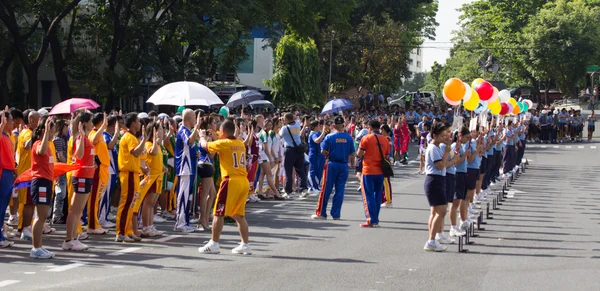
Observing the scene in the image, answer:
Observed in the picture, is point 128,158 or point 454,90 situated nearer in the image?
point 128,158

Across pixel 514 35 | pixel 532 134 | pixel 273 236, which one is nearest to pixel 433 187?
pixel 273 236

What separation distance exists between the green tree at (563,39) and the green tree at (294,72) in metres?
23.3

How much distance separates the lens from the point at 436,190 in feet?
41.2

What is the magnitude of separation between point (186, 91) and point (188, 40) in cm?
1701

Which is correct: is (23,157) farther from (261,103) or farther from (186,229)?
(261,103)

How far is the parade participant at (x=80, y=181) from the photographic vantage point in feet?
39.0

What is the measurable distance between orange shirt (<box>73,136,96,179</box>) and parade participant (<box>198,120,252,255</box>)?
5.24 ft

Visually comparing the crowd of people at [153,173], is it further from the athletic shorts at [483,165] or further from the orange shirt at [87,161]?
the athletic shorts at [483,165]

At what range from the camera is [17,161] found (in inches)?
533

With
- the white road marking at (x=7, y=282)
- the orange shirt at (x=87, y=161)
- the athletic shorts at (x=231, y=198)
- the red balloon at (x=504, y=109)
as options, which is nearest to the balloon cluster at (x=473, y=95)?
the red balloon at (x=504, y=109)

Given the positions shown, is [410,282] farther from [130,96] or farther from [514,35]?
[514,35]

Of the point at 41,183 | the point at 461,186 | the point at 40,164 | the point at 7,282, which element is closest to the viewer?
the point at 7,282

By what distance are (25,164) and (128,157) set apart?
1.60 metres

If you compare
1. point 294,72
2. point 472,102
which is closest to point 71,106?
point 472,102
